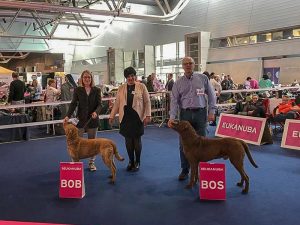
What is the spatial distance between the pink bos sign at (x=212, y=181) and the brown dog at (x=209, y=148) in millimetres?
166

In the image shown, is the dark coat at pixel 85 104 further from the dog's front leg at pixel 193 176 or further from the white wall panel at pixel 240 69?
the white wall panel at pixel 240 69

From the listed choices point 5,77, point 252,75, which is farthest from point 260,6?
point 5,77

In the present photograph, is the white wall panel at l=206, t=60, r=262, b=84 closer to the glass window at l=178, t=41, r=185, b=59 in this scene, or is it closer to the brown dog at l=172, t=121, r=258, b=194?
the glass window at l=178, t=41, r=185, b=59

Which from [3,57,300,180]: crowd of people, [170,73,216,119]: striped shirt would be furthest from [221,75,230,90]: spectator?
[170,73,216,119]: striped shirt

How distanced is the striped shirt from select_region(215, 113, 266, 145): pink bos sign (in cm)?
273

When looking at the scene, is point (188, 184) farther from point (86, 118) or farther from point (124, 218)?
point (86, 118)

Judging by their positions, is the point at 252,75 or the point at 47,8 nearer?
the point at 47,8

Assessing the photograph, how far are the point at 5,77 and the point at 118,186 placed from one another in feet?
34.5

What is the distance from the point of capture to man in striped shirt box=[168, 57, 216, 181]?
4.34m

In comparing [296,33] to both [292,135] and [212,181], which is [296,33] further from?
[212,181]

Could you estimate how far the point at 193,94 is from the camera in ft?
14.3

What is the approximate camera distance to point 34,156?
6414 millimetres

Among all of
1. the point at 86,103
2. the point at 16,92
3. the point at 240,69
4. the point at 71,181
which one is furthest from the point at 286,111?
the point at 240,69

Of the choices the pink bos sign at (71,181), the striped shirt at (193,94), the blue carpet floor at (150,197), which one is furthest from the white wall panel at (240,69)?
the pink bos sign at (71,181)
